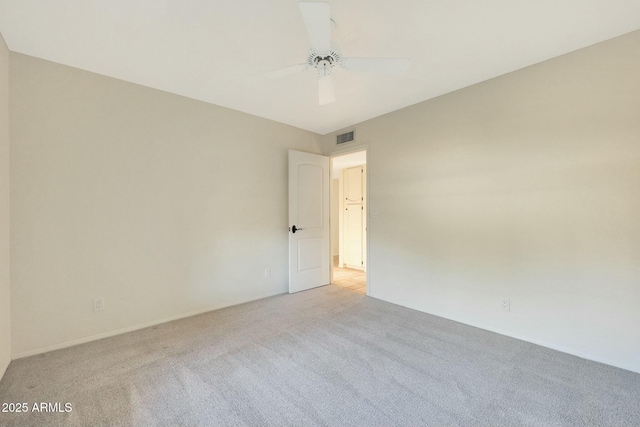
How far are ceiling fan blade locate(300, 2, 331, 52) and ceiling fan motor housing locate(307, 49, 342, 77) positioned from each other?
0.06m

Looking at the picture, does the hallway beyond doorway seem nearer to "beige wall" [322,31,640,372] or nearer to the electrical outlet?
"beige wall" [322,31,640,372]

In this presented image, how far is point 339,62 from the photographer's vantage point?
1820mm

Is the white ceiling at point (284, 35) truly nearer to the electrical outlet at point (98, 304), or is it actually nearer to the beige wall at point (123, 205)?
the beige wall at point (123, 205)

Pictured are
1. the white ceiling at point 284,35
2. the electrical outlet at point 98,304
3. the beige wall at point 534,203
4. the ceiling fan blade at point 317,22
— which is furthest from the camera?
the electrical outlet at point 98,304

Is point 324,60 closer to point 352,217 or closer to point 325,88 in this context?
point 325,88

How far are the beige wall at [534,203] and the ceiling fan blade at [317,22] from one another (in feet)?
6.37

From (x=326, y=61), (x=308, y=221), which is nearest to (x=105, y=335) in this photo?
(x=308, y=221)

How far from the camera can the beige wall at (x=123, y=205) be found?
2.14 m

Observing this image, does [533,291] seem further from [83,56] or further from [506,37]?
[83,56]

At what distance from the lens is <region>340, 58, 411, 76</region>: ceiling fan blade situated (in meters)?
1.74

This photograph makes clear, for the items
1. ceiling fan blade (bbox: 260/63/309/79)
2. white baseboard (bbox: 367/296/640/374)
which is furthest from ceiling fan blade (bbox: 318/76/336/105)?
white baseboard (bbox: 367/296/640/374)

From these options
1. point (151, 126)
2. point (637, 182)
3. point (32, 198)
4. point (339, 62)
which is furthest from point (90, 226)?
point (637, 182)

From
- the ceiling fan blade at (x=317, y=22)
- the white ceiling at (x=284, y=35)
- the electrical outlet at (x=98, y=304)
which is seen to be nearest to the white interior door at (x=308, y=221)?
the white ceiling at (x=284, y=35)

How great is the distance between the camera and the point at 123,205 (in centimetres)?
255
